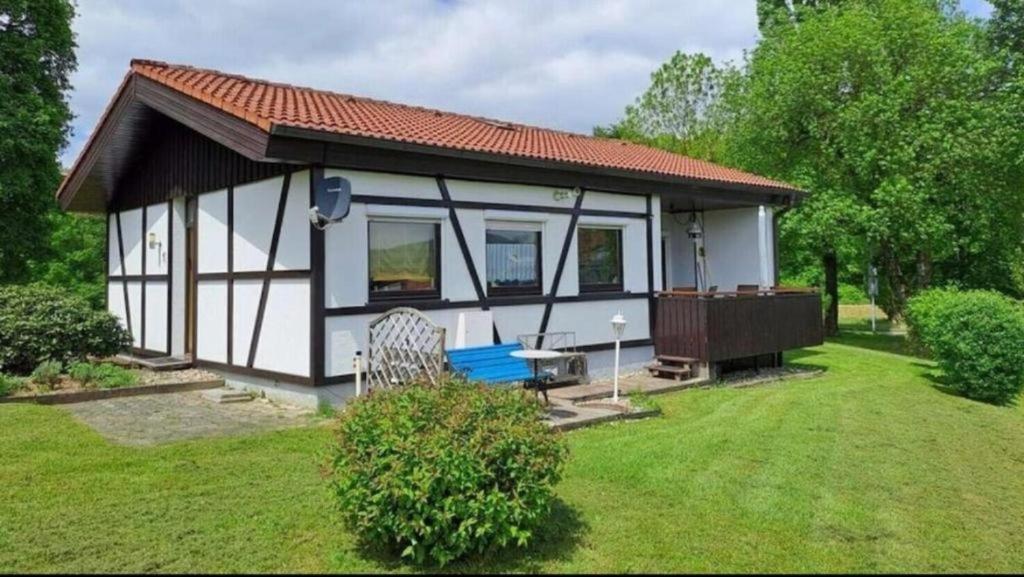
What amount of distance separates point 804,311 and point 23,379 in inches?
451

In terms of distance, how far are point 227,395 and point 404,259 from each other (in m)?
2.79

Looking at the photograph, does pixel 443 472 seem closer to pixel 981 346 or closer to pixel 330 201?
pixel 330 201

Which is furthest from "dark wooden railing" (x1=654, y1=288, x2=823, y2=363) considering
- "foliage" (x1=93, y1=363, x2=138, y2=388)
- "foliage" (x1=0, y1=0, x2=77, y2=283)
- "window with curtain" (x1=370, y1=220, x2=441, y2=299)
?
"foliage" (x1=0, y1=0, x2=77, y2=283)

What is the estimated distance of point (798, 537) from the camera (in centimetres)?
423

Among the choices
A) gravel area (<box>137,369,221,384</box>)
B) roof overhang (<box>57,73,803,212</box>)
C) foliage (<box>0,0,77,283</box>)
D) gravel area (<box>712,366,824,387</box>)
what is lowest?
gravel area (<box>712,366,824,387</box>)

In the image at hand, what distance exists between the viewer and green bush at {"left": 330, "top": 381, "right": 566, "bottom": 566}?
3520 millimetres

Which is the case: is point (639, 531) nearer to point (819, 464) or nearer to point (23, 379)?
point (819, 464)

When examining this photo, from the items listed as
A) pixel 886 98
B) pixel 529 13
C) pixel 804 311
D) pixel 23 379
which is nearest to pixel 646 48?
pixel 886 98

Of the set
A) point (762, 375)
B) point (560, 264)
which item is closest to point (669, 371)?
point (762, 375)

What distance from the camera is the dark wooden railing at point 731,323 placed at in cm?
1038

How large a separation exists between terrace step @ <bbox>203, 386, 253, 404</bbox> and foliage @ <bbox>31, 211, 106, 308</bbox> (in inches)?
569

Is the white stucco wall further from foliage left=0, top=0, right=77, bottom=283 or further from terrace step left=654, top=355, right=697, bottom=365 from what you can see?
foliage left=0, top=0, right=77, bottom=283

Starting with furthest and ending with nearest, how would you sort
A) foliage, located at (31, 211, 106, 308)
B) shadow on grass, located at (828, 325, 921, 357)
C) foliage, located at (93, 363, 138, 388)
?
foliage, located at (31, 211, 106, 308), shadow on grass, located at (828, 325, 921, 357), foliage, located at (93, 363, 138, 388)

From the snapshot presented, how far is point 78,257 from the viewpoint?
2206cm
